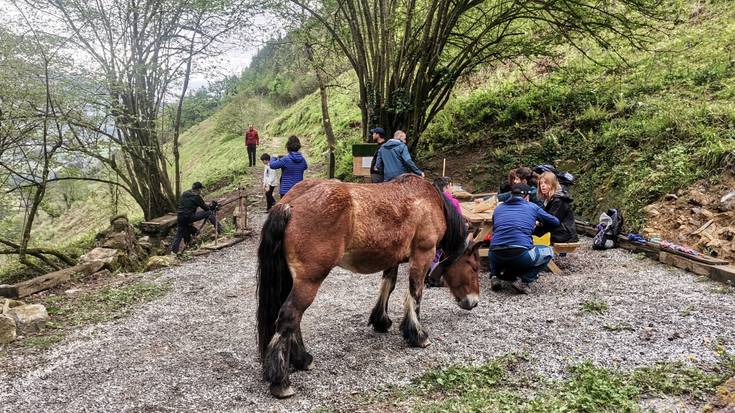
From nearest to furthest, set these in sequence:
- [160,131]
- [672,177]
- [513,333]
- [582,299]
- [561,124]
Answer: [513,333], [582,299], [672,177], [561,124], [160,131]

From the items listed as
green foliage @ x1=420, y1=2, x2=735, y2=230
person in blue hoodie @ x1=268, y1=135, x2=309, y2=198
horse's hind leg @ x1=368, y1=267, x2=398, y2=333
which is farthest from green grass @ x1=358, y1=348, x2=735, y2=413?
person in blue hoodie @ x1=268, y1=135, x2=309, y2=198

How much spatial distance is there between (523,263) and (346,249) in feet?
9.60

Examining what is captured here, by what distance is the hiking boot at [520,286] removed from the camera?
20.5 feet

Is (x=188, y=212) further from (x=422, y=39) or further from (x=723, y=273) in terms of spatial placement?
(x=723, y=273)

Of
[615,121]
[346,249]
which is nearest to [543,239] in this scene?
[346,249]

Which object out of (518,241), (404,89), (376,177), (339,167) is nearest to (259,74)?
(339,167)

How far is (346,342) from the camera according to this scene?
4.97 m

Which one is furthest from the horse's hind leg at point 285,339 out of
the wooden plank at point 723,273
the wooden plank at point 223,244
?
the wooden plank at point 223,244

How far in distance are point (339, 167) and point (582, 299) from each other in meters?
12.3

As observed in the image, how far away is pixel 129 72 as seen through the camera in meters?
12.8

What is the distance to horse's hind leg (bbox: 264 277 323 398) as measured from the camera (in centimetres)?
385

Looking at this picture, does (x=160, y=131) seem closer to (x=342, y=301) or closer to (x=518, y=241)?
(x=342, y=301)

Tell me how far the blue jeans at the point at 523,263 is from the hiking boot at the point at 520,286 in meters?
0.05

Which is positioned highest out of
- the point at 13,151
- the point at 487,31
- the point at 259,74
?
the point at 259,74
